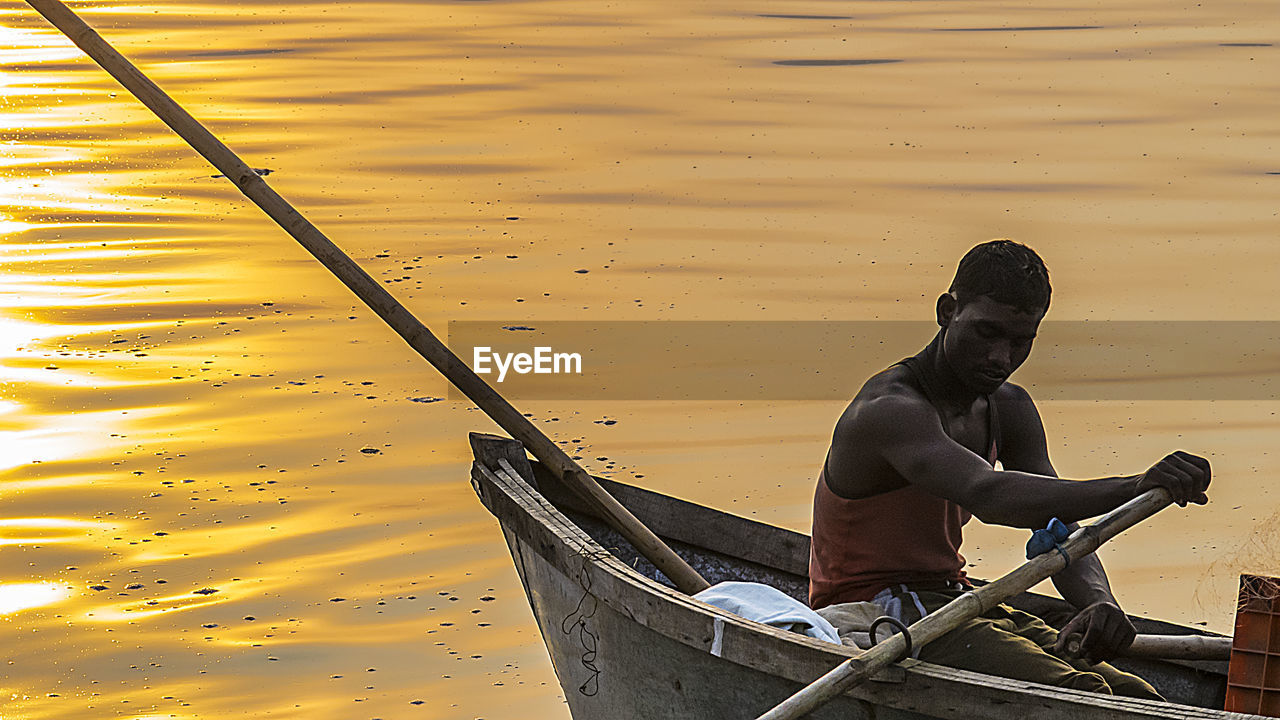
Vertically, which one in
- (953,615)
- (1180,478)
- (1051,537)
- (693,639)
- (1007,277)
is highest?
(1007,277)

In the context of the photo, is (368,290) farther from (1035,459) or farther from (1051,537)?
(1051,537)

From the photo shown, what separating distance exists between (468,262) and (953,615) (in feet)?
15.3

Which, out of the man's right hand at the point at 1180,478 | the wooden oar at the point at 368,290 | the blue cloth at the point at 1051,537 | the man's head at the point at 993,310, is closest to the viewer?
the man's right hand at the point at 1180,478

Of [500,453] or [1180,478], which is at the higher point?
[1180,478]

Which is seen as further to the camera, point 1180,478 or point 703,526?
point 703,526

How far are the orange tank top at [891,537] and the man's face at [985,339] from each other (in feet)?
0.29

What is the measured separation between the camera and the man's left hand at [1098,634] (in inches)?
117

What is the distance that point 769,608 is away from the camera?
309 centimetres

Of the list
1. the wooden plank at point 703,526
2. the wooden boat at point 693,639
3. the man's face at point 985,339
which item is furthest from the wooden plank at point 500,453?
the man's face at point 985,339

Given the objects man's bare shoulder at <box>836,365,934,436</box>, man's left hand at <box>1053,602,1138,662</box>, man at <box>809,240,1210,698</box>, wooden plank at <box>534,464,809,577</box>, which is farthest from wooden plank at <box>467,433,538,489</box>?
man's left hand at <box>1053,602,1138,662</box>

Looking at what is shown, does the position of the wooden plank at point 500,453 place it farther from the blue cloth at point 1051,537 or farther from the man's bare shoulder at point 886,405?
the blue cloth at point 1051,537

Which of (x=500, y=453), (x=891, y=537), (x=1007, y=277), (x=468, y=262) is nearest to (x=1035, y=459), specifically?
(x=891, y=537)

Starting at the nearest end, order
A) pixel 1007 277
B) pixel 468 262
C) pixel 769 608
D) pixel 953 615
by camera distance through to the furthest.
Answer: pixel 953 615
pixel 1007 277
pixel 769 608
pixel 468 262

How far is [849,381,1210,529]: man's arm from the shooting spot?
2730 millimetres
